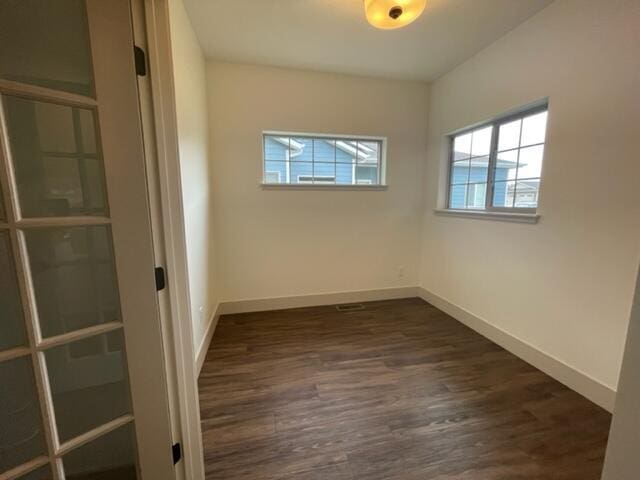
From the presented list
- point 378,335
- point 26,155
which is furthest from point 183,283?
point 378,335

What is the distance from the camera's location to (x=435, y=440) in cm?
148

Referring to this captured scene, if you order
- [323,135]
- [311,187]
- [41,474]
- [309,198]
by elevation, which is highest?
[323,135]

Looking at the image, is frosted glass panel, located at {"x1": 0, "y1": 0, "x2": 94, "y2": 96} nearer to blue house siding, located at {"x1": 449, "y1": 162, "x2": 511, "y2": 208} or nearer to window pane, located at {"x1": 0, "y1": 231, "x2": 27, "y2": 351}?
window pane, located at {"x1": 0, "y1": 231, "x2": 27, "y2": 351}

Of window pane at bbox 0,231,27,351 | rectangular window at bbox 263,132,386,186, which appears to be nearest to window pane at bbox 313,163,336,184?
rectangular window at bbox 263,132,386,186

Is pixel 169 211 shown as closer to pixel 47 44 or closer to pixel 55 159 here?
pixel 55 159

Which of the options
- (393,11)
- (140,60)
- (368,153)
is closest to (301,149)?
(368,153)

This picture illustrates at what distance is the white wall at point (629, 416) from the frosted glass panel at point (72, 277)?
5.01ft

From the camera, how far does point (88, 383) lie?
975 mm

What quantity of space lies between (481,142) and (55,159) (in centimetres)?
318

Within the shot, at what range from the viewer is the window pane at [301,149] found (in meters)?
3.09

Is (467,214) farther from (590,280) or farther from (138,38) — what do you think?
(138,38)

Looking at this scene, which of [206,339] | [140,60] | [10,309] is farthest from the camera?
[206,339]

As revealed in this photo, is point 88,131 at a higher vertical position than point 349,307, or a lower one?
higher

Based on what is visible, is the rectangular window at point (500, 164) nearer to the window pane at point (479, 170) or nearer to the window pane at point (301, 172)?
the window pane at point (479, 170)
